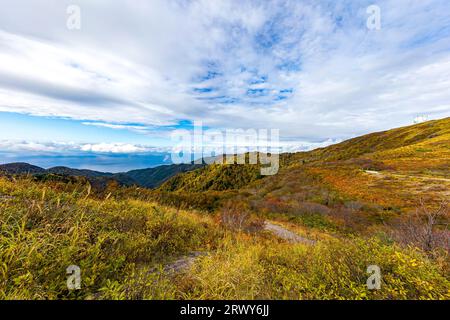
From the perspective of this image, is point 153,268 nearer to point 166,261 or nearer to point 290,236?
point 166,261

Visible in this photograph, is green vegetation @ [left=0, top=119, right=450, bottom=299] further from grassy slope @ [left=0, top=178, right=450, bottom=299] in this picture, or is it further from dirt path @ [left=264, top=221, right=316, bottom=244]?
dirt path @ [left=264, top=221, right=316, bottom=244]

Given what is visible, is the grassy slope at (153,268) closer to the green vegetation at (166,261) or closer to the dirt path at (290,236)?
the green vegetation at (166,261)

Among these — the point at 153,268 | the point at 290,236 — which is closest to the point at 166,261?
the point at 153,268

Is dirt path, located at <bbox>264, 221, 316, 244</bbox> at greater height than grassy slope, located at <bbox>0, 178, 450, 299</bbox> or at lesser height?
lesser

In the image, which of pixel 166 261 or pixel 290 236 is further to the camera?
pixel 290 236

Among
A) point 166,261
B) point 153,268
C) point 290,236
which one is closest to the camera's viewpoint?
point 153,268

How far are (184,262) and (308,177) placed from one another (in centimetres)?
3528

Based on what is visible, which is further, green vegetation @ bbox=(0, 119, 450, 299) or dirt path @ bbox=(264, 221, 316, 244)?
dirt path @ bbox=(264, 221, 316, 244)

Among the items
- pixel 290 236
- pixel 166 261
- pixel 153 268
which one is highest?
pixel 153 268

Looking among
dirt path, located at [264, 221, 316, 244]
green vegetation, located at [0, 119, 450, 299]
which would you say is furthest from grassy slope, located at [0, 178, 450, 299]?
dirt path, located at [264, 221, 316, 244]

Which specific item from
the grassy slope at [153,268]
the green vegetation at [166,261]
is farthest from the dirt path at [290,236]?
the grassy slope at [153,268]

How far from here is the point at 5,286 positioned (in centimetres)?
230

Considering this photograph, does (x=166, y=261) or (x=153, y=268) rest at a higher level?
(x=153, y=268)
